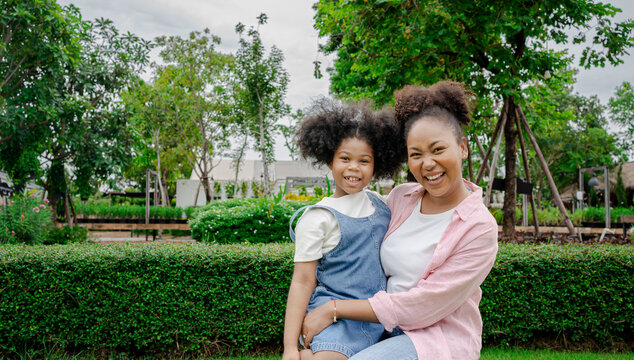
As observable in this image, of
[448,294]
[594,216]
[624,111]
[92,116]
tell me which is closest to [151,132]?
[92,116]

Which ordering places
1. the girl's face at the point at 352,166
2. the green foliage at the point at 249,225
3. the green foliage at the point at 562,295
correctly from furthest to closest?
the green foliage at the point at 249,225 → the green foliage at the point at 562,295 → the girl's face at the point at 352,166

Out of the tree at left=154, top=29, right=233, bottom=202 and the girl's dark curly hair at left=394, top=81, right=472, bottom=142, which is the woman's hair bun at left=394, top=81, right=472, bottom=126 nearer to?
the girl's dark curly hair at left=394, top=81, right=472, bottom=142

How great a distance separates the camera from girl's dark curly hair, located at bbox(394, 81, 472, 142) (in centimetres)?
196

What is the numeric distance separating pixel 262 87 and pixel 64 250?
17.2 meters

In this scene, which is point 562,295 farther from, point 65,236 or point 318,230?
point 65,236

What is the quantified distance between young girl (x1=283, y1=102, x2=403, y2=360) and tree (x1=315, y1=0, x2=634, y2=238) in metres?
4.36

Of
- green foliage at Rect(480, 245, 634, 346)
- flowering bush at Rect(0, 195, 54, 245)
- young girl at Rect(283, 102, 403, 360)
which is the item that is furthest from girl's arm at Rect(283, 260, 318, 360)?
flowering bush at Rect(0, 195, 54, 245)

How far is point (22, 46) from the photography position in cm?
862

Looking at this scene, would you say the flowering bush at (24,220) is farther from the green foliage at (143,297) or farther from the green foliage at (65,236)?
the green foliage at (143,297)

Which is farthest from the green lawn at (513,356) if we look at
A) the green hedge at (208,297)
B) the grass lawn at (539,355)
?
the green hedge at (208,297)

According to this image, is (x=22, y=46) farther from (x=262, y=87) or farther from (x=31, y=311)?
(x=262, y=87)

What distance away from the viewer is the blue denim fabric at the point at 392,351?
169 centimetres

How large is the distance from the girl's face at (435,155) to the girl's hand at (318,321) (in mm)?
649

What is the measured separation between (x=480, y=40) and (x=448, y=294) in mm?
6441
